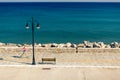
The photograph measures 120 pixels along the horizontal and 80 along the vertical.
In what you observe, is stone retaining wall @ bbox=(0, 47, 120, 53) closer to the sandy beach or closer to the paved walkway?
the sandy beach

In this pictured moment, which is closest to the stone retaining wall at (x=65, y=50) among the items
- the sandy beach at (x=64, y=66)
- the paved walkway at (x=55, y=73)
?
the sandy beach at (x=64, y=66)

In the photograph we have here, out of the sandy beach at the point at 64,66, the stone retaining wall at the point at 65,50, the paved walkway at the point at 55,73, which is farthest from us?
the stone retaining wall at the point at 65,50

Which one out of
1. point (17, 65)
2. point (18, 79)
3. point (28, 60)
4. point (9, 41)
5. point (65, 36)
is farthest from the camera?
point (65, 36)

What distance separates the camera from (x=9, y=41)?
58500mm

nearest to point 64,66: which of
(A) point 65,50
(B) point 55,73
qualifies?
(B) point 55,73

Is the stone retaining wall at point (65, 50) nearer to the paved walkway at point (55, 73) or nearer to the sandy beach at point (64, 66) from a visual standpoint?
the sandy beach at point (64, 66)

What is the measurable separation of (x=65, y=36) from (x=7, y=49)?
32320 millimetres

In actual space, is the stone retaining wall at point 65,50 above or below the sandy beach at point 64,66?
above

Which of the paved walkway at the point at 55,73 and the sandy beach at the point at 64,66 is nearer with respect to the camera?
the paved walkway at the point at 55,73

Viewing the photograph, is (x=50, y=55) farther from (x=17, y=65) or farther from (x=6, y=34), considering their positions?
(x=6, y=34)

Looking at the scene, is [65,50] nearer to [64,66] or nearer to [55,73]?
[64,66]

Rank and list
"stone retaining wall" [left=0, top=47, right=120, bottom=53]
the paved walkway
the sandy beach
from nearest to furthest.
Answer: the paved walkway, the sandy beach, "stone retaining wall" [left=0, top=47, right=120, bottom=53]

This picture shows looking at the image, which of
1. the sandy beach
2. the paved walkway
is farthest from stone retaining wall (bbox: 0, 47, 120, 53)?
the paved walkway

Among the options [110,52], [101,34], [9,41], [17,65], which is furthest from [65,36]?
[17,65]
